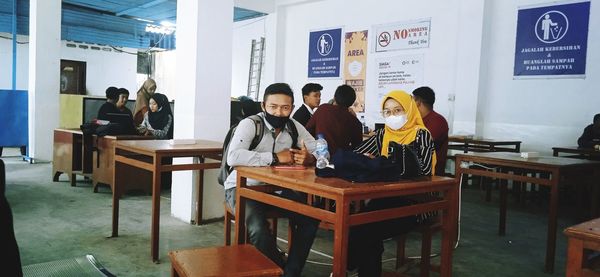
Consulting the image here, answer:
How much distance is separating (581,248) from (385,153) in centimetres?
144

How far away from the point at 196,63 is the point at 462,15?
14.7 ft

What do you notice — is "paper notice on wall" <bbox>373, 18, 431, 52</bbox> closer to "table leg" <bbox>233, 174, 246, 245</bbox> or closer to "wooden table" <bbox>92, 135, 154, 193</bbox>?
"wooden table" <bbox>92, 135, 154, 193</bbox>

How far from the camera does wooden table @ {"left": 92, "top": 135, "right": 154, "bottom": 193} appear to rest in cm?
485

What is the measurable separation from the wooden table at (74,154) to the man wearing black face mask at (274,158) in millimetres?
3336

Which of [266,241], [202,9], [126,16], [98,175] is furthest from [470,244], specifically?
[126,16]

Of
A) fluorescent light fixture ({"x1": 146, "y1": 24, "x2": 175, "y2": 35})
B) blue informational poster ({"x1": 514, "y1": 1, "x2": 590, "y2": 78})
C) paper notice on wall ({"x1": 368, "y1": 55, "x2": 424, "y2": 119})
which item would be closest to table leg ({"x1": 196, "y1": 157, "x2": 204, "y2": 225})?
paper notice on wall ({"x1": 368, "y1": 55, "x2": 424, "y2": 119})

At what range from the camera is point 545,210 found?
5090mm

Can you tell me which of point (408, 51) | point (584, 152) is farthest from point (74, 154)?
point (584, 152)

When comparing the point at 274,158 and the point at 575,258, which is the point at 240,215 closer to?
the point at 274,158

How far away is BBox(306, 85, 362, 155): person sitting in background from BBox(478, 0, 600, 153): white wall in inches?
138

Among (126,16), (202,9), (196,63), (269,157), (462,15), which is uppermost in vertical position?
(126,16)

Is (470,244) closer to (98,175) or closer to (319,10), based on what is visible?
(98,175)

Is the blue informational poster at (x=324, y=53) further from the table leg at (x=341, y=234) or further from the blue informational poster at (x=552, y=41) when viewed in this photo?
the table leg at (x=341, y=234)

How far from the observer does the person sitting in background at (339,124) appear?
149 inches
